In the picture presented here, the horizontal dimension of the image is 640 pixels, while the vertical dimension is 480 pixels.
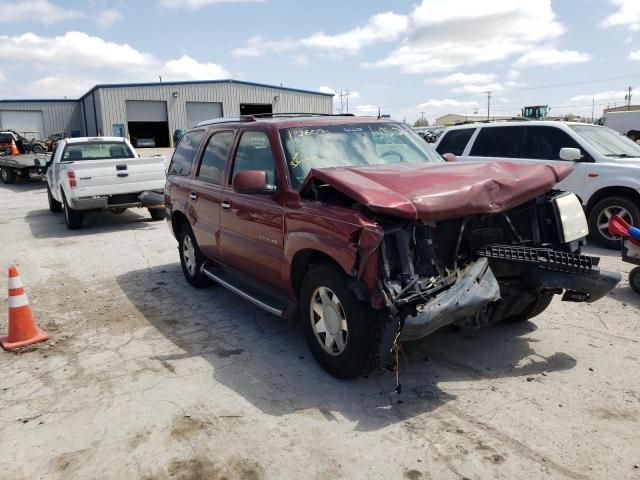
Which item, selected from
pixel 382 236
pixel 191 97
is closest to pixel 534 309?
pixel 382 236

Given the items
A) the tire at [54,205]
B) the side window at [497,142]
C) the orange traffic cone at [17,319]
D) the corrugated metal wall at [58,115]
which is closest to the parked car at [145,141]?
the corrugated metal wall at [58,115]

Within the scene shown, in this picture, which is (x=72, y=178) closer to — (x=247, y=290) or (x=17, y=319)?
(x=17, y=319)

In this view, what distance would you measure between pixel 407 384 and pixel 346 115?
2851mm

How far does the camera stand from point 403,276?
3.42 meters

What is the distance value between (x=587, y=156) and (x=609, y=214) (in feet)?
3.12

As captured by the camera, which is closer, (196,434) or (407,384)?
(196,434)

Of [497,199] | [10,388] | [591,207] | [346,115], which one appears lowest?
[10,388]

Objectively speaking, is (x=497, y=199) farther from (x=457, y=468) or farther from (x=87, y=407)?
(x=87, y=407)

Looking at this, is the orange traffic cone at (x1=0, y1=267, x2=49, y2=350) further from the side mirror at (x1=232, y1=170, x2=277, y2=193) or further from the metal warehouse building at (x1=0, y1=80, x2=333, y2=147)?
the metal warehouse building at (x1=0, y1=80, x2=333, y2=147)

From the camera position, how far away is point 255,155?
4875 millimetres

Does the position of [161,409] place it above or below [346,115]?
below

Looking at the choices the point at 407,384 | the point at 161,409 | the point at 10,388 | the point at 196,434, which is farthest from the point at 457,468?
the point at 10,388

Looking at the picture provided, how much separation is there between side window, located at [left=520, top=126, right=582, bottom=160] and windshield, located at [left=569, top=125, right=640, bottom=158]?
256mm

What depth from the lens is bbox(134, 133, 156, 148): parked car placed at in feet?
127
